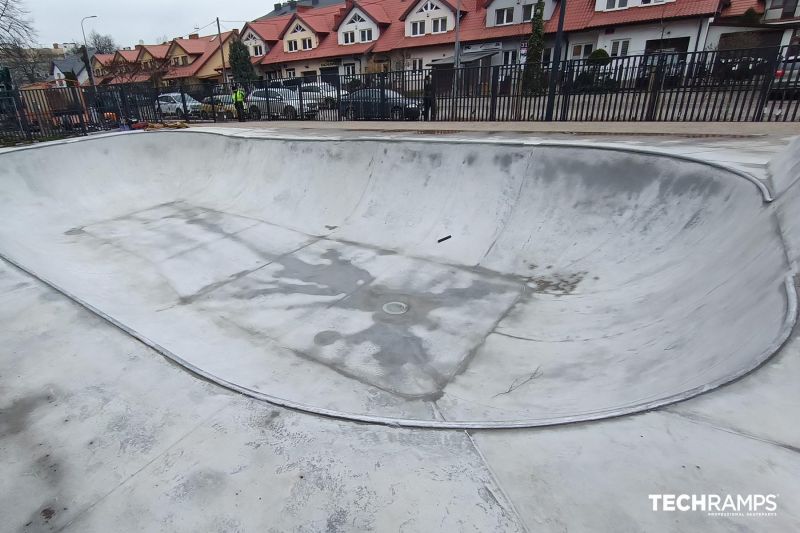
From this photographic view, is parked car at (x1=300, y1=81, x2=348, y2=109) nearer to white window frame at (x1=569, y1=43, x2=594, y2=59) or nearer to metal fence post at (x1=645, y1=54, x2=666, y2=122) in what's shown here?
metal fence post at (x1=645, y1=54, x2=666, y2=122)

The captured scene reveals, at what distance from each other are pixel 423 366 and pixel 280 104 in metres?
18.4

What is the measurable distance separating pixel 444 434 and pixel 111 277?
265 inches

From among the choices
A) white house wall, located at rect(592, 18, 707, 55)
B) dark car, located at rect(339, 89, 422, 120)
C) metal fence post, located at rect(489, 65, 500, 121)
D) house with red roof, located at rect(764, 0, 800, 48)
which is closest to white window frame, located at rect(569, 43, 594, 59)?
white house wall, located at rect(592, 18, 707, 55)

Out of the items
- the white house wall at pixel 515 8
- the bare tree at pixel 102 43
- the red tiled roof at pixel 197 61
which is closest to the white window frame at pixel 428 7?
the white house wall at pixel 515 8

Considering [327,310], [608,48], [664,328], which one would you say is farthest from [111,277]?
[608,48]

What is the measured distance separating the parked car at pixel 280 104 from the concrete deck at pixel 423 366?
1118 cm

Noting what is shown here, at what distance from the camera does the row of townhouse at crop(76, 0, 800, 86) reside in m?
28.5

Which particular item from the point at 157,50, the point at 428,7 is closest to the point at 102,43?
the point at 157,50

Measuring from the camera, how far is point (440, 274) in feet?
22.4

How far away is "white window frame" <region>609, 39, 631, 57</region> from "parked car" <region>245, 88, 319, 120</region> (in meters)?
23.7

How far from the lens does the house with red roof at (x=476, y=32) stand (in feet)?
92.5

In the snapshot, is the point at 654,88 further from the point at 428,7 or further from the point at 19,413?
the point at 428,7

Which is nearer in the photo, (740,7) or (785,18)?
(740,7)

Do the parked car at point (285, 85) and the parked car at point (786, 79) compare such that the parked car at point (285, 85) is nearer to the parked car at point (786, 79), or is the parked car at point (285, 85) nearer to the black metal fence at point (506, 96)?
the black metal fence at point (506, 96)
